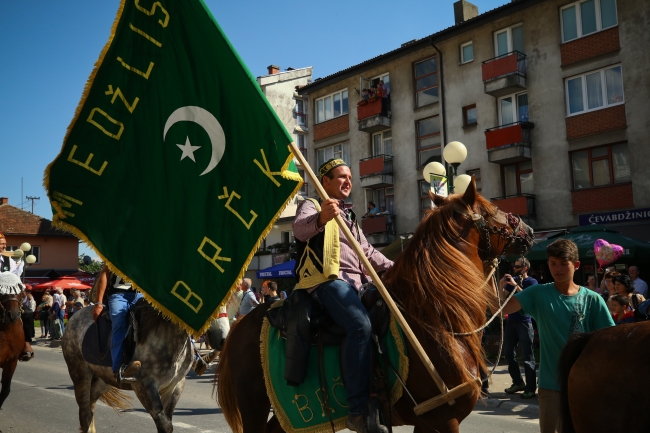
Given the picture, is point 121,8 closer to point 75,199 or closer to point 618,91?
point 75,199

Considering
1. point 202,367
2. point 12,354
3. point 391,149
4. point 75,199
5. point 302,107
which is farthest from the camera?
point 302,107

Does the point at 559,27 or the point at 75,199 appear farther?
the point at 559,27

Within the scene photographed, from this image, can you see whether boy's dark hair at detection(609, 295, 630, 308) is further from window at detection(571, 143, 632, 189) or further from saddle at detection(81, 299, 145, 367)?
window at detection(571, 143, 632, 189)

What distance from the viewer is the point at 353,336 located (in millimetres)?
4047

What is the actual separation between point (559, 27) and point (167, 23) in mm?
23857

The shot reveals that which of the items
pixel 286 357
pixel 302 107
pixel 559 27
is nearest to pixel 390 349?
pixel 286 357

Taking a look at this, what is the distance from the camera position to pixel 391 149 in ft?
106

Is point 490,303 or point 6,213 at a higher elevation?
point 6,213

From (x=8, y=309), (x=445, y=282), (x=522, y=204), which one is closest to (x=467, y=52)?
(x=522, y=204)

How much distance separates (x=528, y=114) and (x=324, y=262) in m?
24.2

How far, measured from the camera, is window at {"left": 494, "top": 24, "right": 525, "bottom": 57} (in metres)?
26.5

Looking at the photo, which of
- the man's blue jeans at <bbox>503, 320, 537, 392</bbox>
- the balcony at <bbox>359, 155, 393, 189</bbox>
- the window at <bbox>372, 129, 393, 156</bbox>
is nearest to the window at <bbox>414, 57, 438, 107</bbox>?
the window at <bbox>372, 129, 393, 156</bbox>

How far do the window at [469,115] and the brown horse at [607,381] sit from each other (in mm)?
25507

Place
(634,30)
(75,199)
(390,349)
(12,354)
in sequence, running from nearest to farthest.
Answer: (390,349) → (75,199) → (12,354) → (634,30)
